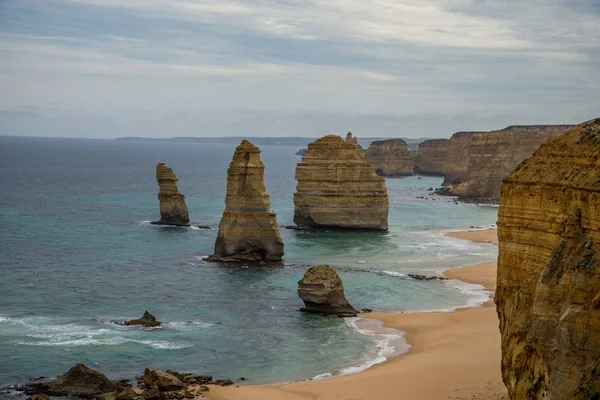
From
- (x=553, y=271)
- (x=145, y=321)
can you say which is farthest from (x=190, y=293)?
(x=553, y=271)

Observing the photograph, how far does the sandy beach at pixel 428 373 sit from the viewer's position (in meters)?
30.7

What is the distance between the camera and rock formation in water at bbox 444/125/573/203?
109375 millimetres

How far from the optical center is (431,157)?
18525 cm

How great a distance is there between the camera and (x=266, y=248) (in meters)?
59.1

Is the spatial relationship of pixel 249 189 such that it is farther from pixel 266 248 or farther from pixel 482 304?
pixel 482 304

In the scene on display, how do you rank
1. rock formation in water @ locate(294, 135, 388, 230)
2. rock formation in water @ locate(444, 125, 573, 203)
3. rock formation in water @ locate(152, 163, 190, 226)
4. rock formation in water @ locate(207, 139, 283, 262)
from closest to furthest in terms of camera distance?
rock formation in water @ locate(207, 139, 283, 262), rock formation in water @ locate(294, 135, 388, 230), rock formation in water @ locate(152, 163, 190, 226), rock formation in water @ locate(444, 125, 573, 203)

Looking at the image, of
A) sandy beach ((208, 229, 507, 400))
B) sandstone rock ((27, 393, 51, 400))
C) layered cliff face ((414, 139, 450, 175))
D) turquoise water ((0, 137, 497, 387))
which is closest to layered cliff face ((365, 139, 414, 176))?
layered cliff face ((414, 139, 450, 175))

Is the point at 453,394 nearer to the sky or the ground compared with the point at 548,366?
nearer to the ground

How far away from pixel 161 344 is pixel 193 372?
13.4 ft

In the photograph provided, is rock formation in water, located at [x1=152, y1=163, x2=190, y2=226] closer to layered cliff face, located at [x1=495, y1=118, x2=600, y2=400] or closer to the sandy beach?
the sandy beach

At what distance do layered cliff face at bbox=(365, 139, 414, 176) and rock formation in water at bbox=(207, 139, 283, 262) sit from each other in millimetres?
114986

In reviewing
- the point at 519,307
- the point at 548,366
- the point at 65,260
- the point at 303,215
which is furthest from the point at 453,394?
the point at 303,215

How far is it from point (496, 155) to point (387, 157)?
63.1m

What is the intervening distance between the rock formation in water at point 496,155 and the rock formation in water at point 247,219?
175ft
